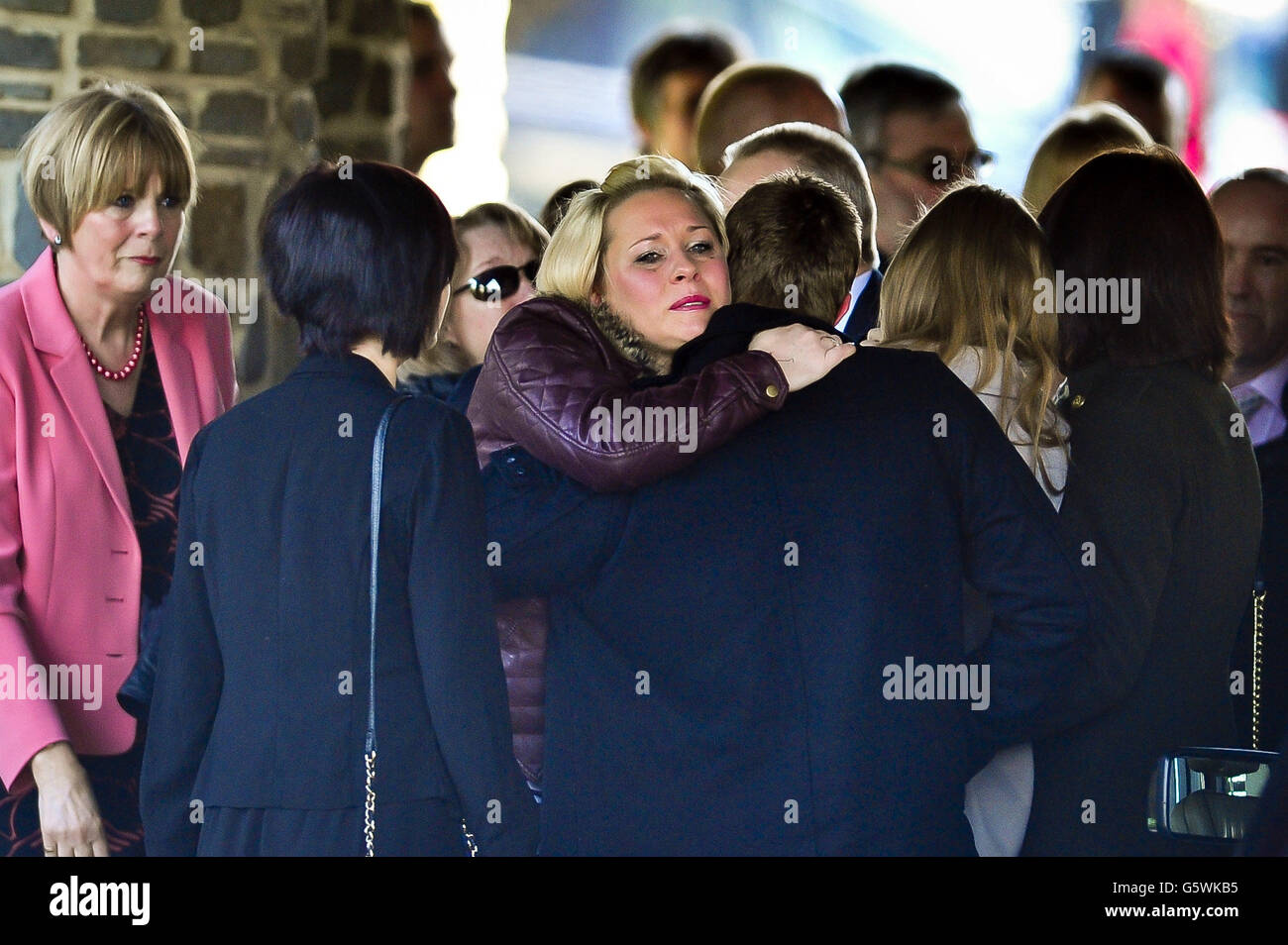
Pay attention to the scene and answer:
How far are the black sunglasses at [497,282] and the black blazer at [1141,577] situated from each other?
1375mm

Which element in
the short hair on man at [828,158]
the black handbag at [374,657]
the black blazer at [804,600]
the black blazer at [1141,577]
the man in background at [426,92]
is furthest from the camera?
the man in background at [426,92]

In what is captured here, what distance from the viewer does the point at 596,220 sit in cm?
317

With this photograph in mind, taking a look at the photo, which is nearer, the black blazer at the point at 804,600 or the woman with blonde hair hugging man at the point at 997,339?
the black blazer at the point at 804,600

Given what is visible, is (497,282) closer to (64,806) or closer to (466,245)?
(466,245)

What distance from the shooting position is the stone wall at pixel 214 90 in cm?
446

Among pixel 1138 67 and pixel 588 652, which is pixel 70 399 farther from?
pixel 1138 67

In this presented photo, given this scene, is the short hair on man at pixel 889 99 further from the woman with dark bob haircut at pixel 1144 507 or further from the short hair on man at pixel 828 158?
the woman with dark bob haircut at pixel 1144 507

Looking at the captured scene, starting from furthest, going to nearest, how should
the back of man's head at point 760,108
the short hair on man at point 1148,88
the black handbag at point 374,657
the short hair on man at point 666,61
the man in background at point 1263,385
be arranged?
the short hair on man at point 666,61 < the short hair on man at point 1148,88 < the back of man's head at point 760,108 < the man in background at point 1263,385 < the black handbag at point 374,657

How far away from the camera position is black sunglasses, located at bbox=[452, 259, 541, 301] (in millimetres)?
3998

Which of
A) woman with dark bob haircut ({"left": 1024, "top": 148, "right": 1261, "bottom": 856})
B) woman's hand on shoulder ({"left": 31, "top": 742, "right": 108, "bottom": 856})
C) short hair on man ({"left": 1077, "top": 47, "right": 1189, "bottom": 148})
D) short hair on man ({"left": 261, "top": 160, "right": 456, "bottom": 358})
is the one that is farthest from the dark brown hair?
short hair on man ({"left": 1077, "top": 47, "right": 1189, "bottom": 148})

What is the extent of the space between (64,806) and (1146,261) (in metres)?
2.17

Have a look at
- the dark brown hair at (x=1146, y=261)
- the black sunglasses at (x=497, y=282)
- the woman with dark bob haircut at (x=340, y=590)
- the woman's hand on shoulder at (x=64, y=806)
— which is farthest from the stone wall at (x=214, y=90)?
the dark brown hair at (x=1146, y=261)

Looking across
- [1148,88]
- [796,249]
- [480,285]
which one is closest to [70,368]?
[480,285]
